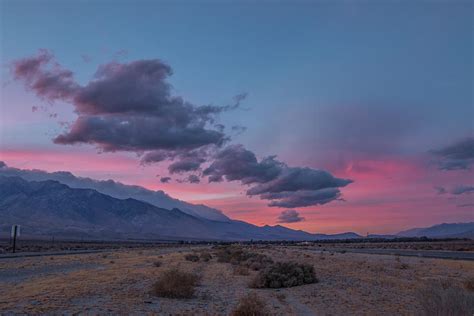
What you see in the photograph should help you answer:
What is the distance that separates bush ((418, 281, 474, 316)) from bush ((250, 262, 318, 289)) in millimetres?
14057

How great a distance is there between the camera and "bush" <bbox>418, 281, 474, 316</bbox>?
11.8 m

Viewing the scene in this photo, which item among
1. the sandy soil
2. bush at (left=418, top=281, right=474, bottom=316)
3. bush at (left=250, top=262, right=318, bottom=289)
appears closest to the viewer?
bush at (left=418, top=281, right=474, bottom=316)

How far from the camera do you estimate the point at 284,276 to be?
26.9 metres

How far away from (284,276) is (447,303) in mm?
15386

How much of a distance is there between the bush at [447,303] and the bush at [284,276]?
46.1ft

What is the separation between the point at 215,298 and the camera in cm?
2142

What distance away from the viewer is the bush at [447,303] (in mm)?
11778

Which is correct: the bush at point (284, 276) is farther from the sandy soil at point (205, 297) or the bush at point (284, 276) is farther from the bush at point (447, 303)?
the bush at point (447, 303)

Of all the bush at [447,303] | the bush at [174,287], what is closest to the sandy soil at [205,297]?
the bush at [174,287]

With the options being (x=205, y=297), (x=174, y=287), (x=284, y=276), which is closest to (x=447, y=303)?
(x=205, y=297)

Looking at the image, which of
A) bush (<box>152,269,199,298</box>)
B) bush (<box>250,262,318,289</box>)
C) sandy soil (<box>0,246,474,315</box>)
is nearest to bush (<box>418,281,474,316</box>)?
sandy soil (<box>0,246,474,315</box>)

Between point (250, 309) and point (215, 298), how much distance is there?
6768 millimetres

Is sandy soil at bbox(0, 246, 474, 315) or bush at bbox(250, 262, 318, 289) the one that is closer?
sandy soil at bbox(0, 246, 474, 315)

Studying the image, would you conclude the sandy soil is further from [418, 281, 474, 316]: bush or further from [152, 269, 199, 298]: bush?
[418, 281, 474, 316]: bush
